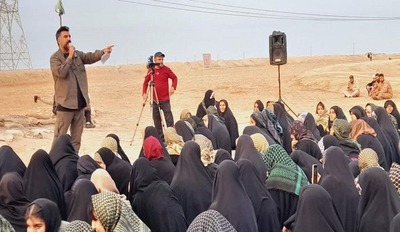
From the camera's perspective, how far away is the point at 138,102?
2494 centimetres

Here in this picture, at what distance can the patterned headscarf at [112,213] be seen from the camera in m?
4.14

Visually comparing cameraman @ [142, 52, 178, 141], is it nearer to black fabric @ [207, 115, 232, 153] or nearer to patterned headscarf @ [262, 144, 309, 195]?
black fabric @ [207, 115, 232, 153]

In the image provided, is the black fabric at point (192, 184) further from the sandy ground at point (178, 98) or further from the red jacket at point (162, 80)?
the red jacket at point (162, 80)

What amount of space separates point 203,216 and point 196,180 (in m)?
1.78

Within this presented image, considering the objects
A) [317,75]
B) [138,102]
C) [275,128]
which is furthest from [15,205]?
[317,75]

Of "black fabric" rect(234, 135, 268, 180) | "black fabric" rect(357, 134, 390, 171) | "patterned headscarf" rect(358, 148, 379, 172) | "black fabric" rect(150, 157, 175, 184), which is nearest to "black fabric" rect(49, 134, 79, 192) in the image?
"black fabric" rect(150, 157, 175, 184)

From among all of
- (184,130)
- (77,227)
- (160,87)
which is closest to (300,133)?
(184,130)

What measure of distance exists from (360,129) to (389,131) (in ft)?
4.25

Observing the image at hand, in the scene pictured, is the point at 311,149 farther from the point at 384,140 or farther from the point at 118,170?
the point at 118,170

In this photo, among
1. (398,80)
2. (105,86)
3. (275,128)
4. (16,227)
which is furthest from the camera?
(105,86)

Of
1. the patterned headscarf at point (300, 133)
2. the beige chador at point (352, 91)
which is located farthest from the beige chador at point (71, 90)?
the beige chador at point (352, 91)

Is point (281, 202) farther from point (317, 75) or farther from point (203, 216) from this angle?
point (317, 75)

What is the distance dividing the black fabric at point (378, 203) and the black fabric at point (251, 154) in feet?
5.28

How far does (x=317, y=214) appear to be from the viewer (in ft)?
14.0
